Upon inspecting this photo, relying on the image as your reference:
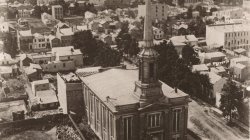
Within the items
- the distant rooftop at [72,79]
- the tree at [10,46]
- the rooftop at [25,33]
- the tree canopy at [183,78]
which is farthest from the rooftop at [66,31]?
the distant rooftop at [72,79]

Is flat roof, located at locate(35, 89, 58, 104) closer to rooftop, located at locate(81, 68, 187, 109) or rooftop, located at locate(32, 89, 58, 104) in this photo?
rooftop, located at locate(32, 89, 58, 104)

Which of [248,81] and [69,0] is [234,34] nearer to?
[248,81]

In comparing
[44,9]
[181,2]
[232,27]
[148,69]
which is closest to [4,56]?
[148,69]

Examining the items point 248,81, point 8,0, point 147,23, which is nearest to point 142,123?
point 147,23

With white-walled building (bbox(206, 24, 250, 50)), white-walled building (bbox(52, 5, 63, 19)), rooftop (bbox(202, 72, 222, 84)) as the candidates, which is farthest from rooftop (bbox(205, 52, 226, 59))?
white-walled building (bbox(52, 5, 63, 19))

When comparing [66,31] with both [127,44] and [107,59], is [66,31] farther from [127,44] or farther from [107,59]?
[107,59]

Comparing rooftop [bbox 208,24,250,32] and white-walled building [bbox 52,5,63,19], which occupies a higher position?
white-walled building [bbox 52,5,63,19]

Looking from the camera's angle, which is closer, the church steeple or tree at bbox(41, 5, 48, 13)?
the church steeple

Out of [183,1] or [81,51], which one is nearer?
[81,51]
